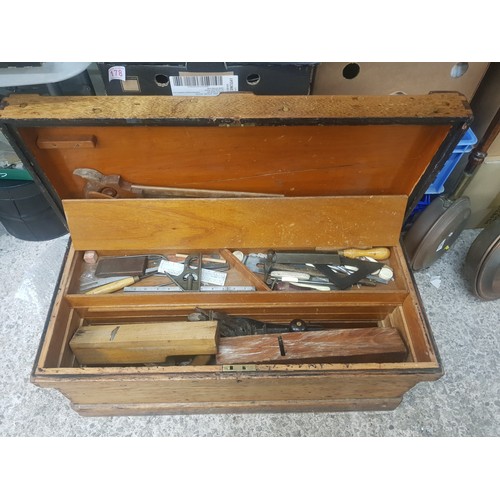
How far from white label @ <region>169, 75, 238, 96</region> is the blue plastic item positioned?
76 cm

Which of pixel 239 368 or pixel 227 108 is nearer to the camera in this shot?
pixel 227 108

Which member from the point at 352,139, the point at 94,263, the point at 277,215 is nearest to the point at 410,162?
the point at 352,139

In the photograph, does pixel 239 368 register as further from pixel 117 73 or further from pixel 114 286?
pixel 117 73

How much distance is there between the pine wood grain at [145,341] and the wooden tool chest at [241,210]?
0.24 feet

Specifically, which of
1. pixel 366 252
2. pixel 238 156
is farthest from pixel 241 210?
pixel 366 252

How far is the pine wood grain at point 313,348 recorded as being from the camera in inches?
50.6

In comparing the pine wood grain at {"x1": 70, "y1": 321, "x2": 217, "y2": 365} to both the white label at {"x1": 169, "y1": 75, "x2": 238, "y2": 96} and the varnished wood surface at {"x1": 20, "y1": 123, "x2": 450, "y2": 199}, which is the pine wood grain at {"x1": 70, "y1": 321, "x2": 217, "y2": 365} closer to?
the varnished wood surface at {"x1": 20, "y1": 123, "x2": 450, "y2": 199}

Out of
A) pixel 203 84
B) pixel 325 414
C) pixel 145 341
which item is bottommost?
pixel 325 414

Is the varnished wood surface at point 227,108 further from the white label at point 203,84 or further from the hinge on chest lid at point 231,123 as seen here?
the white label at point 203,84

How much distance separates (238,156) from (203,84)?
23 centimetres

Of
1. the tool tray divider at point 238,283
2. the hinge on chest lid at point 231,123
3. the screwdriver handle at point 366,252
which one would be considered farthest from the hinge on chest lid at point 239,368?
the hinge on chest lid at point 231,123

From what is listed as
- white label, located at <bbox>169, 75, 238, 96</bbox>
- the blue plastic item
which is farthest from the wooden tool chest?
the blue plastic item

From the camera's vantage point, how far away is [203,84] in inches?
48.3

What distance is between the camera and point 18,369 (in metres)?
1.62
